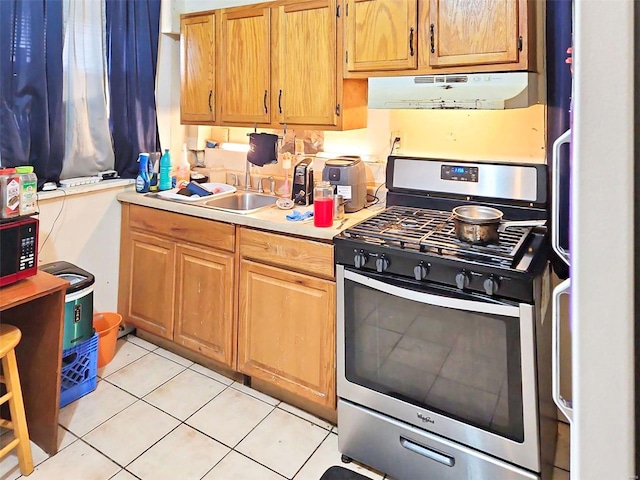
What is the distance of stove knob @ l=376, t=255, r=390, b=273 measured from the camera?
69.0 inches

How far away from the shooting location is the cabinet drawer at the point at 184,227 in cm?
236

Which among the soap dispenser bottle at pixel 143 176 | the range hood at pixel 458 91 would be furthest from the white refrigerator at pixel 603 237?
the soap dispenser bottle at pixel 143 176

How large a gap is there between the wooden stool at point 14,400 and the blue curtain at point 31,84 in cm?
98

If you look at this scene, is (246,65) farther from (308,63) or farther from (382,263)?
(382,263)

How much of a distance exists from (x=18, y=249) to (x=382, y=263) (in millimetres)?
1408

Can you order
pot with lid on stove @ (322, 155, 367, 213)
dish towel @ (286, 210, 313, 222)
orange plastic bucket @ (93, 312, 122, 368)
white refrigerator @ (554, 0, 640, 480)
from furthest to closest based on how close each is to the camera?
orange plastic bucket @ (93, 312, 122, 368), pot with lid on stove @ (322, 155, 367, 213), dish towel @ (286, 210, 313, 222), white refrigerator @ (554, 0, 640, 480)

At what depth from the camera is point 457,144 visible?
227 centimetres

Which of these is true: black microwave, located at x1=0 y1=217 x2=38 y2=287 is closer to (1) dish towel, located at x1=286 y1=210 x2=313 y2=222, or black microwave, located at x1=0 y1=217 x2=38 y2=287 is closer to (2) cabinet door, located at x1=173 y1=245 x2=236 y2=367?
(2) cabinet door, located at x1=173 y1=245 x2=236 y2=367

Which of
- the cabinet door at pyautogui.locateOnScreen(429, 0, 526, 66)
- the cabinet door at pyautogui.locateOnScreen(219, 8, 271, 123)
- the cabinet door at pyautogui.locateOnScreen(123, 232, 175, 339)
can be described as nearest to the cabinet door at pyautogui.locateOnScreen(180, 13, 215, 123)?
the cabinet door at pyautogui.locateOnScreen(219, 8, 271, 123)

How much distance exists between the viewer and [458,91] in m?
1.88

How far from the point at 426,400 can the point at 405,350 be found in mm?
197

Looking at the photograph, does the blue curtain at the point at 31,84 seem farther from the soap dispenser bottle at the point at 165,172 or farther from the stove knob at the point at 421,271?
the stove knob at the point at 421,271

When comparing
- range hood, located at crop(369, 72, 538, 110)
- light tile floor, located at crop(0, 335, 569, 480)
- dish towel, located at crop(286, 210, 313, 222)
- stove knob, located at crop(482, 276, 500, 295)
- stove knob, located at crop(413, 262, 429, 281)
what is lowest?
light tile floor, located at crop(0, 335, 569, 480)

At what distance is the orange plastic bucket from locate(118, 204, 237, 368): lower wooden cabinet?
11 cm
